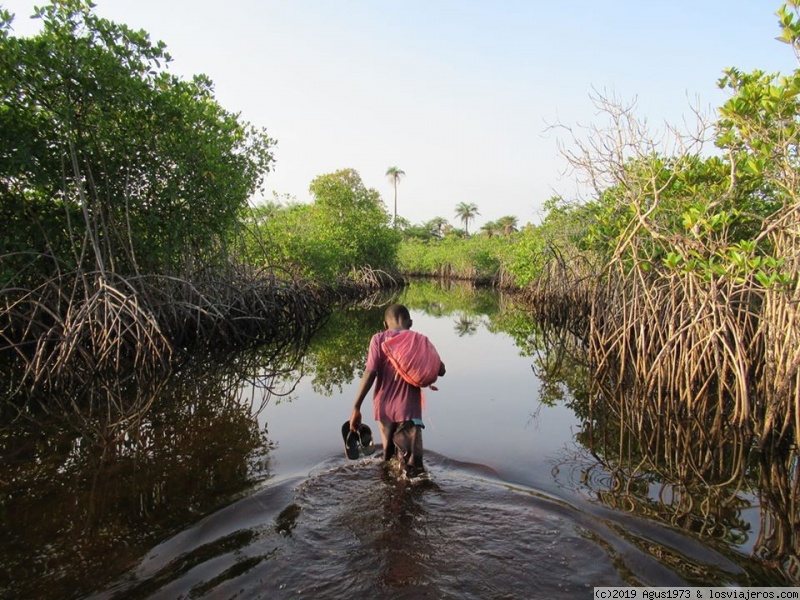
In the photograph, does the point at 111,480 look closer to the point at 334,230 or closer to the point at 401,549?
the point at 401,549

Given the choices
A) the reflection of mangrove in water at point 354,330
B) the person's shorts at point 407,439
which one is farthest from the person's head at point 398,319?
the reflection of mangrove in water at point 354,330

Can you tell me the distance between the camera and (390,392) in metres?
3.96

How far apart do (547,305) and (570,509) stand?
14661 mm

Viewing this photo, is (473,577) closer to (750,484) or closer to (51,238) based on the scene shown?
(750,484)

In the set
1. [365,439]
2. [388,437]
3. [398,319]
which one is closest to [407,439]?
[388,437]

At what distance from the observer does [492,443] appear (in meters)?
5.50

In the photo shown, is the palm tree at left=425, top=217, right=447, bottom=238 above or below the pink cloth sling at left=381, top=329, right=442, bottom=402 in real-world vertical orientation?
above

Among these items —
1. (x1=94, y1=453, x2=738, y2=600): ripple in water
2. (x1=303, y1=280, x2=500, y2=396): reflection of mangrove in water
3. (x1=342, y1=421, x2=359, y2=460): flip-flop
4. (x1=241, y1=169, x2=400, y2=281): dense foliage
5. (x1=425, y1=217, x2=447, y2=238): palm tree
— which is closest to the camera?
(x1=94, y1=453, x2=738, y2=600): ripple in water

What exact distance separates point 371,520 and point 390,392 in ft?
3.19

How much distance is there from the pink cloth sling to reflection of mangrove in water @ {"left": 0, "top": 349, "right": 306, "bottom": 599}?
1.69 metres

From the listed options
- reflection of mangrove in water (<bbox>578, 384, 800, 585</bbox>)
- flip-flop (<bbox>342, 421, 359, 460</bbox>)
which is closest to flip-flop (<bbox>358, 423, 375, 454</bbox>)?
flip-flop (<bbox>342, 421, 359, 460</bbox>)

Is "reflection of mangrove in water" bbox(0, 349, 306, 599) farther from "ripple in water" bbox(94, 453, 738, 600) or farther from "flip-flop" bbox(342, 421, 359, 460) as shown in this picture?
"flip-flop" bbox(342, 421, 359, 460)

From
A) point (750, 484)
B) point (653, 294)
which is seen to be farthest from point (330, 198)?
point (750, 484)

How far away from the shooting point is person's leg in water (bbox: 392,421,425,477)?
3955 mm
